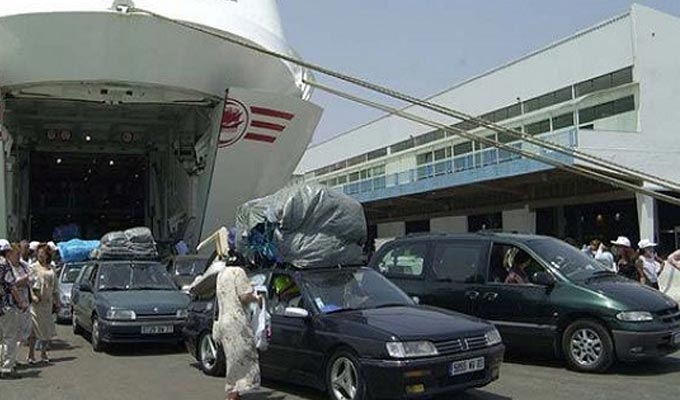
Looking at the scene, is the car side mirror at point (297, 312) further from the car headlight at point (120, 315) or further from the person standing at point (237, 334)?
the car headlight at point (120, 315)

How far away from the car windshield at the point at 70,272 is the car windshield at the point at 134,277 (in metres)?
4.16

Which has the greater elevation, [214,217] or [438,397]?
[214,217]

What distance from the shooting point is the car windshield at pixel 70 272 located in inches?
655

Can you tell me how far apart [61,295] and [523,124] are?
91.7ft

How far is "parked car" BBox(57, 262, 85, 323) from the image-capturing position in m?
15.8

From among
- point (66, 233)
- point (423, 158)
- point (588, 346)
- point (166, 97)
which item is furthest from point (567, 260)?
point (423, 158)

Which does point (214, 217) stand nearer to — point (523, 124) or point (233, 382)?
point (523, 124)

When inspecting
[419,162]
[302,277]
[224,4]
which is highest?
[224,4]

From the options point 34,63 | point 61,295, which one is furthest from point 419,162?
point 61,295

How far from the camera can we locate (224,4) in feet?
82.0

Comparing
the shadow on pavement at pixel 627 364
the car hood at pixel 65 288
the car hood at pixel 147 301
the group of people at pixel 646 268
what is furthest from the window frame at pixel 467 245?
the car hood at pixel 65 288

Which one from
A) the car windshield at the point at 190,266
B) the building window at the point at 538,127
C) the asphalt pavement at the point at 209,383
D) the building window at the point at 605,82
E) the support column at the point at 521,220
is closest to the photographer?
the asphalt pavement at the point at 209,383

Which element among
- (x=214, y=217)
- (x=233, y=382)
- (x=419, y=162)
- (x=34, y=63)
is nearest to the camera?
(x=233, y=382)

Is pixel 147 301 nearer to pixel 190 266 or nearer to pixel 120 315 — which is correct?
pixel 120 315
